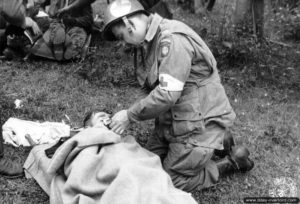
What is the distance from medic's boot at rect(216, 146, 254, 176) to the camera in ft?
12.5

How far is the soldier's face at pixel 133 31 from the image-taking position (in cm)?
319

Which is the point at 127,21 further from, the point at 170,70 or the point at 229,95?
the point at 229,95

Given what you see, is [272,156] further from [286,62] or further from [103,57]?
[103,57]

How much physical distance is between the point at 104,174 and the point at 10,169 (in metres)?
1.10

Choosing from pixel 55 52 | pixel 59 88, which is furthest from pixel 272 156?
pixel 55 52

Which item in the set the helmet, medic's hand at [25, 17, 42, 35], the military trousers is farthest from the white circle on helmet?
medic's hand at [25, 17, 42, 35]

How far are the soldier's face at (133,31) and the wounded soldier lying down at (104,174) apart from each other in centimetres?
75

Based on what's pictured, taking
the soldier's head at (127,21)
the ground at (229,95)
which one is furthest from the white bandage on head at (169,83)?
the ground at (229,95)

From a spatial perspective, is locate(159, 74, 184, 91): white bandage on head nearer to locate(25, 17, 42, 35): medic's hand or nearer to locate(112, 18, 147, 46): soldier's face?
locate(112, 18, 147, 46): soldier's face

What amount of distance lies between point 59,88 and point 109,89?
630 millimetres

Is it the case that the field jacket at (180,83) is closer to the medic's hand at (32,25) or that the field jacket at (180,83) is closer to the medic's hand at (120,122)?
the medic's hand at (120,122)

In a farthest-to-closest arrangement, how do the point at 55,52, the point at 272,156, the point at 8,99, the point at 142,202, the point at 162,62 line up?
the point at 55,52 → the point at 8,99 → the point at 272,156 → the point at 162,62 → the point at 142,202

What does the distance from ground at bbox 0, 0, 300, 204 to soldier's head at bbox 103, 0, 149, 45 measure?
140 centimetres

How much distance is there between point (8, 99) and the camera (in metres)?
4.63
